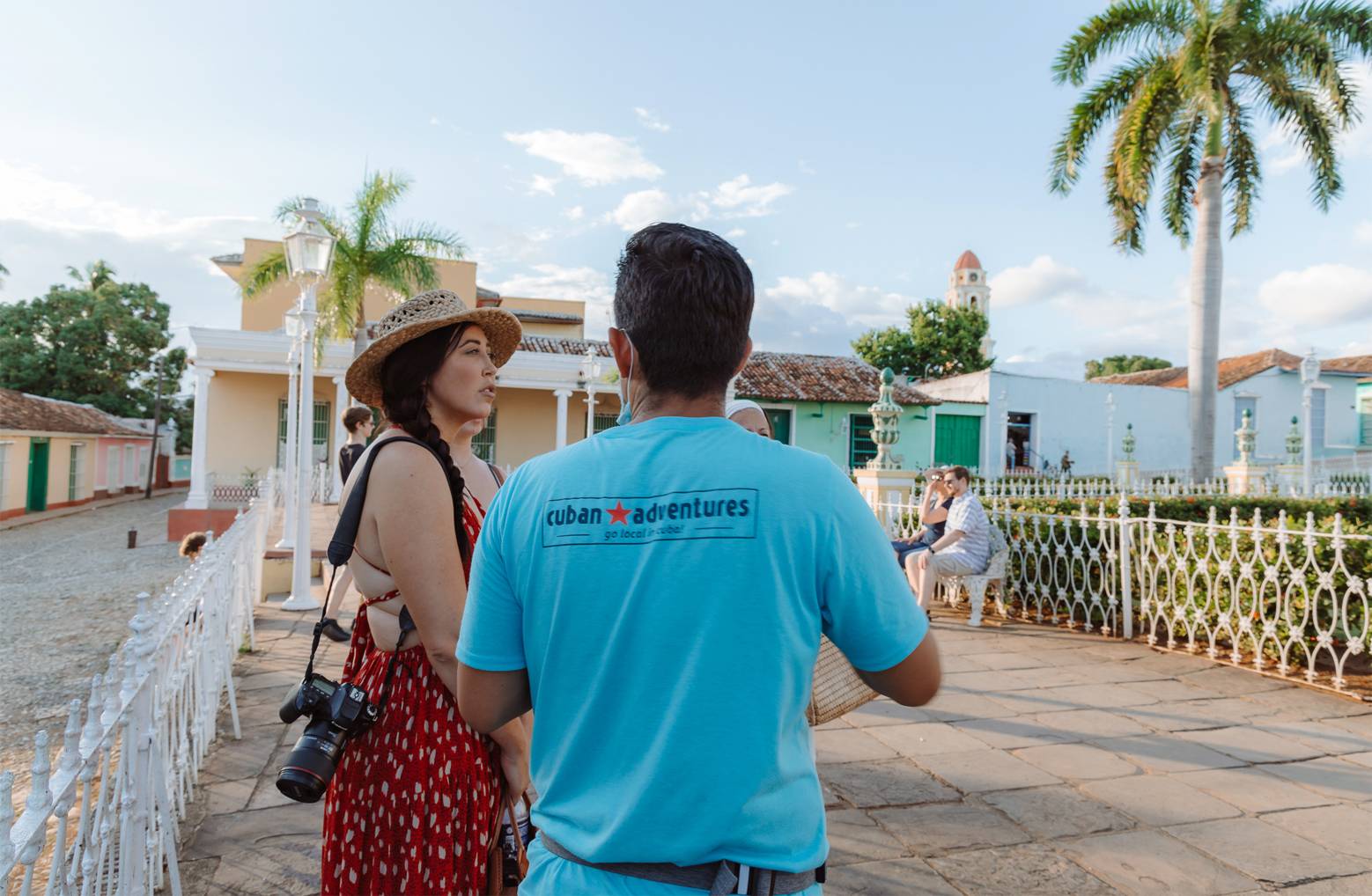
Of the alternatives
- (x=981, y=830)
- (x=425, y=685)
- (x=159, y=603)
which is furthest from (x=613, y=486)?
(x=159, y=603)

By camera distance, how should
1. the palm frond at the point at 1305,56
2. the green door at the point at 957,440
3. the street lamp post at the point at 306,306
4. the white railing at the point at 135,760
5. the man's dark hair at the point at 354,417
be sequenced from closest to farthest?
the white railing at the point at 135,760, the man's dark hair at the point at 354,417, the street lamp post at the point at 306,306, the palm frond at the point at 1305,56, the green door at the point at 957,440

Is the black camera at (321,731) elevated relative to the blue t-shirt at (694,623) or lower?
lower

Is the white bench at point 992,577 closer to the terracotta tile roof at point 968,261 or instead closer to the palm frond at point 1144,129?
the palm frond at point 1144,129

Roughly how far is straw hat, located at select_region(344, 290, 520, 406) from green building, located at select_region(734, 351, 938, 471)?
20.0 metres

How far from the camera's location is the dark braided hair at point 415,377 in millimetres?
1790

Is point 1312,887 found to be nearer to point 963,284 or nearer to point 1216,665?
point 1216,665

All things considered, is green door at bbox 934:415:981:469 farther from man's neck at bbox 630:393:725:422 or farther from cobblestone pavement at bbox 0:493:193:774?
man's neck at bbox 630:393:725:422

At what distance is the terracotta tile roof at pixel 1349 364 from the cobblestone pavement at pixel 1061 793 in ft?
101

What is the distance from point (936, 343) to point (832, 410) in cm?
1354

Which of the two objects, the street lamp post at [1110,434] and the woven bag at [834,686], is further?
the street lamp post at [1110,434]

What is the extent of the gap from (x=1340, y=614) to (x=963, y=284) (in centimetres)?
5578

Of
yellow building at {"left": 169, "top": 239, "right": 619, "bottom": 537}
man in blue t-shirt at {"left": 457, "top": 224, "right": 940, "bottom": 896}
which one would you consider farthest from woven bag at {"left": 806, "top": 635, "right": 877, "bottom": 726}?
yellow building at {"left": 169, "top": 239, "right": 619, "bottom": 537}

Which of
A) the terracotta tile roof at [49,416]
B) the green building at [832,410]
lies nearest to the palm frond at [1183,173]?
the green building at [832,410]

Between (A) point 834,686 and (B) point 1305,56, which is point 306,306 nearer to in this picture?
(A) point 834,686
